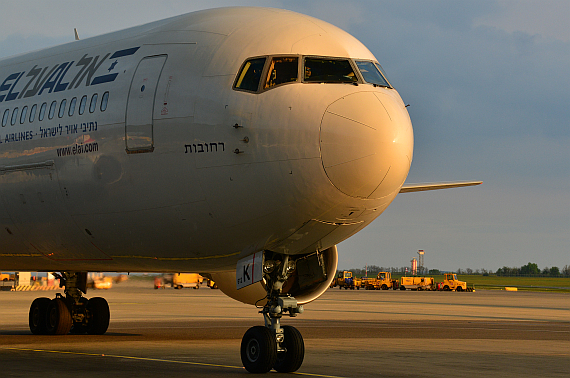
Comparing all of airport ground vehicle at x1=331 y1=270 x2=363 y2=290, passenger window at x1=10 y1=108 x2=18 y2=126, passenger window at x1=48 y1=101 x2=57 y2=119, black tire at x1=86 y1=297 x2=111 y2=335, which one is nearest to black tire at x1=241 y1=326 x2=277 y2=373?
passenger window at x1=48 y1=101 x2=57 y2=119

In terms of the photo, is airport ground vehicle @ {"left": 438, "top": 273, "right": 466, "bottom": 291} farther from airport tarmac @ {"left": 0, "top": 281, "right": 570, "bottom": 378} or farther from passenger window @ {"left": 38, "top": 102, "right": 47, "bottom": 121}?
passenger window @ {"left": 38, "top": 102, "right": 47, "bottom": 121}

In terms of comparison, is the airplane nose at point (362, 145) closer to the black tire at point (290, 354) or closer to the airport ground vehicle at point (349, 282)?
the black tire at point (290, 354)

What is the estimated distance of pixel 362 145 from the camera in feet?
37.2

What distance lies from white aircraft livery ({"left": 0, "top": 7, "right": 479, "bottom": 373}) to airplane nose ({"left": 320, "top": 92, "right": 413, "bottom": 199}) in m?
0.02

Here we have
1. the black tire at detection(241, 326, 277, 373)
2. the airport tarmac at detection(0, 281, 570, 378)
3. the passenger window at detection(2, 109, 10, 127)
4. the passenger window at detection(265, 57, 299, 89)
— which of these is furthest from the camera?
the passenger window at detection(2, 109, 10, 127)

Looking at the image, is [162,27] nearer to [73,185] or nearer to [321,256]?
[73,185]

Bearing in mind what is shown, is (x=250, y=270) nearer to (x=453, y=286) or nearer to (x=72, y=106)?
(x=72, y=106)

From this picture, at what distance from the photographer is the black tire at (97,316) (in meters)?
21.6

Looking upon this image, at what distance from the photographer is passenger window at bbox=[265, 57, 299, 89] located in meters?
12.1

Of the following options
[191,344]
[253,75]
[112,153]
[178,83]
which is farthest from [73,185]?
[191,344]

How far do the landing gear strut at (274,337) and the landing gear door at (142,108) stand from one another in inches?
112

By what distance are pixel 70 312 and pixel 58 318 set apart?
409mm

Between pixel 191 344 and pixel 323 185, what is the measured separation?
8.95 m

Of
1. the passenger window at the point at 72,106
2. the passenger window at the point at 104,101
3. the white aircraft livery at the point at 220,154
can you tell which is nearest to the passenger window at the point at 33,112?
the white aircraft livery at the point at 220,154
